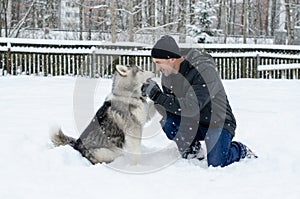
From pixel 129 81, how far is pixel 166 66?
40 cm

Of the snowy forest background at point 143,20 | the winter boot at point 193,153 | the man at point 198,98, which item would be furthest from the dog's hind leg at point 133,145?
the snowy forest background at point 143,20

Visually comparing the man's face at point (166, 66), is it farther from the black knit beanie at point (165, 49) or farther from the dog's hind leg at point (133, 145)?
the dog's hind leg at point (133, 145)

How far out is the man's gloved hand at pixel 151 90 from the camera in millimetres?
3781

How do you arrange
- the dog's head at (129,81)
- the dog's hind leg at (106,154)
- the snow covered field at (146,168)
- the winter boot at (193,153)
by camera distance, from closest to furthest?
the snow covered field at (146,168) → the dog's hind leg at (106,154) → the dog's head at (129,81) → the winter boot at (193,153)

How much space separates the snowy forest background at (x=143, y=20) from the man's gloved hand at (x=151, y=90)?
12.2 m

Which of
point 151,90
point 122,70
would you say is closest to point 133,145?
point 151,90

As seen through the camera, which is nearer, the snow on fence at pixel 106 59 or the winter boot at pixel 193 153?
the winter boot at pixel 193 153

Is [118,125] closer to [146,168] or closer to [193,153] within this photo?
[146,168]

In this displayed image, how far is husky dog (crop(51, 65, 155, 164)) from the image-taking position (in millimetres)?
3873

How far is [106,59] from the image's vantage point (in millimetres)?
12438

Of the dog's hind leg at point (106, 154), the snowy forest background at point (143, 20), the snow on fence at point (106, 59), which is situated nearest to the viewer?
the dog's hind leg at point (106, 154)

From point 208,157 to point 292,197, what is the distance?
1.01 meters

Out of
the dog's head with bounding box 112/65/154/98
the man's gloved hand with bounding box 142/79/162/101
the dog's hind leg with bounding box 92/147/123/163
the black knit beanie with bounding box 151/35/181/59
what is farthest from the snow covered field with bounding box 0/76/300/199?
the black knit beanie with bounding box 151/35/181/59

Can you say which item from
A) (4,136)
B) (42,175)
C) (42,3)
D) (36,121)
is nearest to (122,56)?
(36,121)
